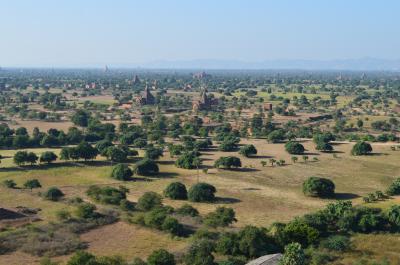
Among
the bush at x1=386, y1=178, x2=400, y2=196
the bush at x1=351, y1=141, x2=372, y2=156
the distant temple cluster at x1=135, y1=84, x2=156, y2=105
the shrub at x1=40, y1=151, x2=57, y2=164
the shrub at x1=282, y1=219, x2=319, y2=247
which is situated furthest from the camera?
the distant temple cluster at x1=135, y1=84, x2=156, y2=105

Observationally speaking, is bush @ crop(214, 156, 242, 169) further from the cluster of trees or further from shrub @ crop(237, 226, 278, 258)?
shrub @ crop(237, 226, 278, 258)

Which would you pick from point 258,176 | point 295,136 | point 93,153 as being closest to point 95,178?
point 93,153

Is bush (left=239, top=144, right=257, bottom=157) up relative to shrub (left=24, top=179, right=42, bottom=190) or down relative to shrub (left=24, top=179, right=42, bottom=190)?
up

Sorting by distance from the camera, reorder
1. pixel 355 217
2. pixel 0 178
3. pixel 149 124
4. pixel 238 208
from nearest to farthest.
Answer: pixel 355 217, pixel 238 208, pixel 0 178, pixel 149 124

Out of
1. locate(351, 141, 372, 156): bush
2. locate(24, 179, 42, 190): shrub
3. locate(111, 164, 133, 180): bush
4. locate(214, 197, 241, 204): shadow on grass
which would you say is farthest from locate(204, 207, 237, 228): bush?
A: locate(351, 141, 372, 156): bush

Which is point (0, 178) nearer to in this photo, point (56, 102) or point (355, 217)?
point (355, 217)

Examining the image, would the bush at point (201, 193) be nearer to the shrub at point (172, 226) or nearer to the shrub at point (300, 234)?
the shrub at point (172, 226)

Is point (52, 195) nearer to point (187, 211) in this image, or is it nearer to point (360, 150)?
point (187, 211)
